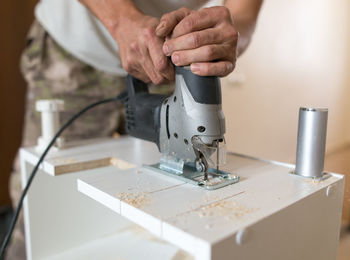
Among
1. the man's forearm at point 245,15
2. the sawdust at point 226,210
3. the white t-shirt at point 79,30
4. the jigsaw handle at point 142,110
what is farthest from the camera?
the white t-shirt at point 79,30

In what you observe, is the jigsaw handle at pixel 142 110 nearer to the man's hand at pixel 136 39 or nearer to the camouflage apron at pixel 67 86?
the man's hand at pixel 136 39

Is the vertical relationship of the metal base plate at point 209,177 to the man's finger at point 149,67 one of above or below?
below

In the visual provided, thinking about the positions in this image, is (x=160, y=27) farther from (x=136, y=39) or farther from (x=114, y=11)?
(x=114, y=11)

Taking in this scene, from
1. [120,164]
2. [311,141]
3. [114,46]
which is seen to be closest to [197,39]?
[311,141]

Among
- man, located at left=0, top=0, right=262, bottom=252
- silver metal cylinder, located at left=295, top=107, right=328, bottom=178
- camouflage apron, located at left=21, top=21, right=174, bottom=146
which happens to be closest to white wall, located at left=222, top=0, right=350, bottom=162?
silver metal cylinder, located at left=295, top=107, right=328, bottom=178

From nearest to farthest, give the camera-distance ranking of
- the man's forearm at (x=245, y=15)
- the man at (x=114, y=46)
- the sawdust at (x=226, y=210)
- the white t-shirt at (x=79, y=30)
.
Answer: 1. the sawdust at (x=226, y=210)
2. the man at (x=114, y=46)
3. the man's forearm at (x=245, y=15)
4. the white t-shirt at (x=79, y=30)

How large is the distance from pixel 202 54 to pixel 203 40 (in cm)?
3

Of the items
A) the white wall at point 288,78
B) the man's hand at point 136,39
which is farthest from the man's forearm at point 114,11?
the white wall at point 288,78

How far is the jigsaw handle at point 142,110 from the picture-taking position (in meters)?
0.63

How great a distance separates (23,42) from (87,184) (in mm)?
1529

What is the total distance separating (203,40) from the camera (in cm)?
51

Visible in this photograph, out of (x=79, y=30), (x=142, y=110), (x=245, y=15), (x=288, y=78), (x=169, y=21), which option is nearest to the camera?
(x=169, y=21)

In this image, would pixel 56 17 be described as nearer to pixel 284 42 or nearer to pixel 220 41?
pixel 220 41

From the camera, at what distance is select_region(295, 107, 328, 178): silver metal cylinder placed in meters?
0.53
